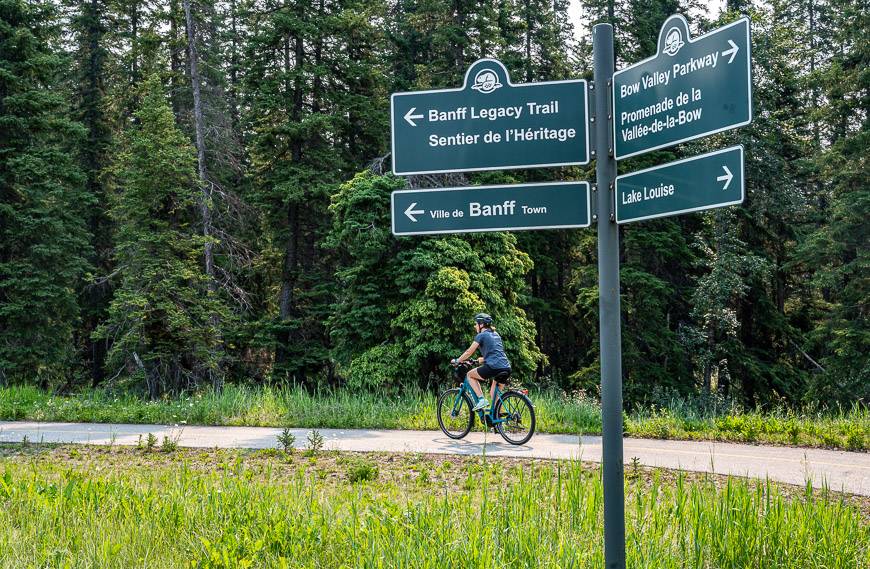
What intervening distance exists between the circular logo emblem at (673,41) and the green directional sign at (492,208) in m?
0.69

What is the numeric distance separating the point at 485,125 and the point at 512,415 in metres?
6.81

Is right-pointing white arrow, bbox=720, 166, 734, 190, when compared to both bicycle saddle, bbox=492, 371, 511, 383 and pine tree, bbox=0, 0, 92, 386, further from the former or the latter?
pine tree, bbox=0, 0, 92, 386

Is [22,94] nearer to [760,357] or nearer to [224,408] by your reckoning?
[224,408]

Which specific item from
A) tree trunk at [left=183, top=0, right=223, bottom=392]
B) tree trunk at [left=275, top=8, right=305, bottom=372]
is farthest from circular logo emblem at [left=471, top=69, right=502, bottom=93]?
tree trunk at [left=275, top=8, right=305, bottom=372]

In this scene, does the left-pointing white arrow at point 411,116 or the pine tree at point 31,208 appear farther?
the pine tree at point 31,208

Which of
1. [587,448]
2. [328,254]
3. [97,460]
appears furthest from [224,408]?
[328,254]

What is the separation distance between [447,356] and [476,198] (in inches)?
506

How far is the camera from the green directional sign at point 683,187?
314cm

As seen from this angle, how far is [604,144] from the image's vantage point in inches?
145

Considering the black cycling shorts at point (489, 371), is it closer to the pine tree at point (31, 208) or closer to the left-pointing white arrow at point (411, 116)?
the left-pointing white arrow at point (411, 116)

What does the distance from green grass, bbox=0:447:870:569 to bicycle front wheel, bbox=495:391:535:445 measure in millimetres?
4344

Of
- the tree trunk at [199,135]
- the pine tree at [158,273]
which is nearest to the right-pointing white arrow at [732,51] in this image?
the pine tree at [158,273]

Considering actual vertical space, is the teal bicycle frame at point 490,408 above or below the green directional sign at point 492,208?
below

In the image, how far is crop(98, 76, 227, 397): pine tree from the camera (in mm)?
19188
